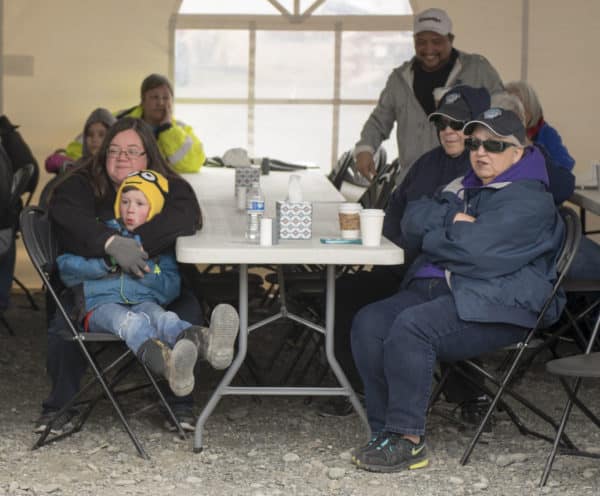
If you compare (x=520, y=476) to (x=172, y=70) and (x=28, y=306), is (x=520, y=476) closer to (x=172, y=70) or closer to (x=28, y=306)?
(x=28, y=306)

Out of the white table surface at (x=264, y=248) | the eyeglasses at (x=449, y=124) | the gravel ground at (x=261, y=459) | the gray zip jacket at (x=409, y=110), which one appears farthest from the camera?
the gray zip jacket at (x=409, y=110)

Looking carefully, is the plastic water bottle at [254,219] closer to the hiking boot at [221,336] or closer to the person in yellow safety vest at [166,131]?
the hiking boot at [221,336]

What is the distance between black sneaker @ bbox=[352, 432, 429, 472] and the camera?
3.86m

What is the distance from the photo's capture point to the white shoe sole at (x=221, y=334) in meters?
3.87

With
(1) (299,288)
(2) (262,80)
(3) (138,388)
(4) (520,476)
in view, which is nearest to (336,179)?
(2) (262,80)

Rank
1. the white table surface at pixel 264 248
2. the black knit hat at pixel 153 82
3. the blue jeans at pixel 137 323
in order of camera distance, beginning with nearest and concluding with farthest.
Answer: the white table surface at pixel 264 248
the blue jeans at pixel 137 323
the black knit hat at pixel 153 82

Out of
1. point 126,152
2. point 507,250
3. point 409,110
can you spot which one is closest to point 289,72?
point 409,110

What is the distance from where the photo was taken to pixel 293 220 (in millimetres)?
4027

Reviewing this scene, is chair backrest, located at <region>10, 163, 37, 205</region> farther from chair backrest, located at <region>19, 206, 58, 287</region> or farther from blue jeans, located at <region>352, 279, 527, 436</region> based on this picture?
blue jeans, located at <region>352, 279, 527, 436</region>

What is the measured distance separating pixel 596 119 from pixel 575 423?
13.5ft

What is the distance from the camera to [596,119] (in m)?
8.16

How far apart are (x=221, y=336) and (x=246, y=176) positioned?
1643mm

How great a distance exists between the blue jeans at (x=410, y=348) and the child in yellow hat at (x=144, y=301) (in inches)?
19.2

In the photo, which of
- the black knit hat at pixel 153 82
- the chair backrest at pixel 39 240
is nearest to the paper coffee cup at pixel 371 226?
the chair backrest at pixel 39 240
